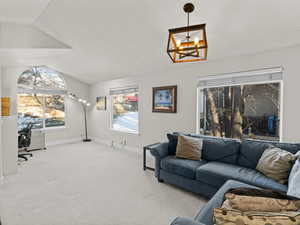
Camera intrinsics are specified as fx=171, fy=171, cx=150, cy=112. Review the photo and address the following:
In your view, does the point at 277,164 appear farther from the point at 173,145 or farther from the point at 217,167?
the point at 173,145

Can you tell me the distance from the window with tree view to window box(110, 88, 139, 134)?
2114 mm

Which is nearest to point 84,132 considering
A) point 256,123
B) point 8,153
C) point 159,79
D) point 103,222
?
point 8,153

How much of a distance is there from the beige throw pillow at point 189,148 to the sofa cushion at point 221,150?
116 mm

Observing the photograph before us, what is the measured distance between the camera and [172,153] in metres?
3.23

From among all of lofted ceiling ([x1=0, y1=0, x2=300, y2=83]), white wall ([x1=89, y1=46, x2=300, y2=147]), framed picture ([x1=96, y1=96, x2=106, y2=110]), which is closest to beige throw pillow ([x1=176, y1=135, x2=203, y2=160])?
white wall ([x1=89, y1=46, x2=300, y2=147])

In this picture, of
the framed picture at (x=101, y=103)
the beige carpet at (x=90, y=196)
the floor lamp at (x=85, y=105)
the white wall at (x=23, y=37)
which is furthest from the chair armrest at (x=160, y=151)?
the floor lamp at (x=85, y=105)

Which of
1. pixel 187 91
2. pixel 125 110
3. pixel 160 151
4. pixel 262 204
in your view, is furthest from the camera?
pixel 125 110

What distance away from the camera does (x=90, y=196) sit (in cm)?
256

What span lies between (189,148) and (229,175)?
0.82 m

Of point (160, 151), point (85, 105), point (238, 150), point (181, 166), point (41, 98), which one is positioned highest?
point (41, 98)

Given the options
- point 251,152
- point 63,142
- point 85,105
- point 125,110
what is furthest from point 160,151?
point 85,105

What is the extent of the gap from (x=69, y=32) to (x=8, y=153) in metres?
2.67

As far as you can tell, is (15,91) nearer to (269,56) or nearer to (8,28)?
(8,28)

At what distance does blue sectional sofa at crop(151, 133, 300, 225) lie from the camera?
7.08 ft
